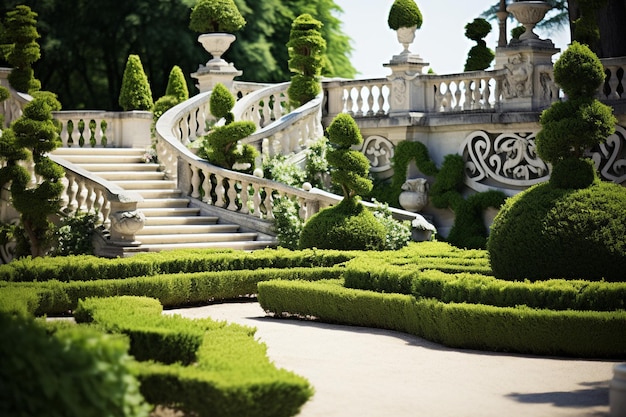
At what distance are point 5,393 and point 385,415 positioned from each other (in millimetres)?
3385

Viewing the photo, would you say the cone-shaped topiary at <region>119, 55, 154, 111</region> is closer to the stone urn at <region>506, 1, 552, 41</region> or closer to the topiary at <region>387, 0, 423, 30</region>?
the topiary at <region>387, 0, 423, 30</region>

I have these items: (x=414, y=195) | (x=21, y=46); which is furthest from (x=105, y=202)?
(x=414, y=195)

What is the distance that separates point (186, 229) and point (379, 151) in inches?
206

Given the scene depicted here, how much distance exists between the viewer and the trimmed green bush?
6.37 metres

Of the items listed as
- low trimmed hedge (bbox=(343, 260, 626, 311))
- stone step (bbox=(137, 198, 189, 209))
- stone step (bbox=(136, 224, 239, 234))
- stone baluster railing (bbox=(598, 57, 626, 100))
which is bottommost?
low trimmed hedge (bbox=(343, 260, 626, 311))

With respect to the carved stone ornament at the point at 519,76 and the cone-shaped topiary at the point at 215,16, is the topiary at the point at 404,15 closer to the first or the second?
the carved stone ornament at the point at 519,76

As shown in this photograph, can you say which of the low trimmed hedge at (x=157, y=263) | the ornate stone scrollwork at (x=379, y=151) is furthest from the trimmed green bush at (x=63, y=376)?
the ornate stone scrollwork at (x=379, y=151)

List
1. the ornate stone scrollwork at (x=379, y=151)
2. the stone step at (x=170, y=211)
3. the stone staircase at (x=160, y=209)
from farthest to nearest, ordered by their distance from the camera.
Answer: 1. the ornate stone scrollwork at (x=379, y=151)
2. the stone step at (x=170, y=211)
3. the stone staircase at (x=160, y=209)

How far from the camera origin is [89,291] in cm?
1474

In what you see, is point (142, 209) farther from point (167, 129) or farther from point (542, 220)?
point (542, 220)

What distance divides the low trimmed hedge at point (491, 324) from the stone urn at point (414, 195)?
28.1 ft

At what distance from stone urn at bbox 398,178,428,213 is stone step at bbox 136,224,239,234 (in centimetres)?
366

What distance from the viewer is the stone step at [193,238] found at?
19.7 meters

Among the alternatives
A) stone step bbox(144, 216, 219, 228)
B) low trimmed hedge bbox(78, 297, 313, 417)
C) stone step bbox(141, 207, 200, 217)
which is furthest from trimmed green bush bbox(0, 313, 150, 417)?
stone step bbox(141, 207, 200, 217)
